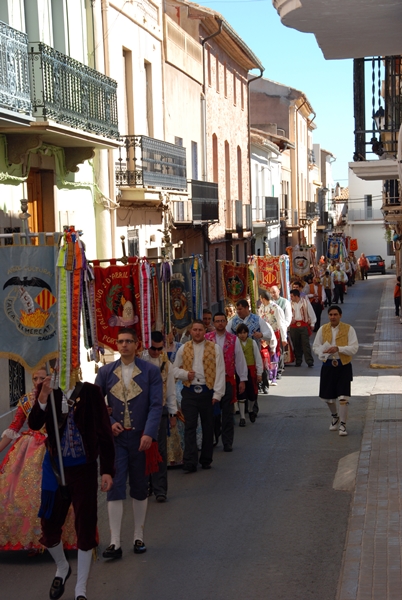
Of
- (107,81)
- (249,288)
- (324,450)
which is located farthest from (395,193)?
(324,450)

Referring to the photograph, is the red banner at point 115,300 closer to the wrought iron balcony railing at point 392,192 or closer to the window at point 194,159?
the window at point 194,159

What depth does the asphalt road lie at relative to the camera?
6.69m

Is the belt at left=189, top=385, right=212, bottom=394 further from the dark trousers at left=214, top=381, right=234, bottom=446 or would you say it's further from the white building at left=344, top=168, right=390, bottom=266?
the white building at left=344, top=168, right=390, bottom=266

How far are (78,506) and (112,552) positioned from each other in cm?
108

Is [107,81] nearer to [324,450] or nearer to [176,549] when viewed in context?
[324,450]

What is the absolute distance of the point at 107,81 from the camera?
15.7 meters

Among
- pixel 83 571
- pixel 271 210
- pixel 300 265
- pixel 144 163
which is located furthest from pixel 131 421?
pixel 271 210

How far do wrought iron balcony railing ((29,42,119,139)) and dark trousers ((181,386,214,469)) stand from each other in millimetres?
4586

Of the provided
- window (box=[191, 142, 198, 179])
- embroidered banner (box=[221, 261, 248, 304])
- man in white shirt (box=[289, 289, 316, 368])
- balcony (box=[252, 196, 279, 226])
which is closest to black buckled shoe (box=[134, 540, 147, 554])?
embroidered banner (box=[221, 261, 248, 304])

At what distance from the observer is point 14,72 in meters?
11.9

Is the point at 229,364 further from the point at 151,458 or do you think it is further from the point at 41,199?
the point at 41,199

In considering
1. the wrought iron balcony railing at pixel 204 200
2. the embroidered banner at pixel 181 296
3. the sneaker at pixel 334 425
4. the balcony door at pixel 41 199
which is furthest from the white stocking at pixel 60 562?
the wrought iron balcony railing at pixel 204 200

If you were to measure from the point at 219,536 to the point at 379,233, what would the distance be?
7572 cm

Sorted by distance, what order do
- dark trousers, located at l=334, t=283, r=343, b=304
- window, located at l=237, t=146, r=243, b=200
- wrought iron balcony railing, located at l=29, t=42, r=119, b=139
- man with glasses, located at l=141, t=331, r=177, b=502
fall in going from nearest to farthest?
man with glasses, located at l=141, t=331, r=177, b=502
wrought iron balcony railing, located at l=29, t=42, r=119, b=139
window, located at l=237, t=146, r=243, b=200
dark trousers, located at l=334, t=283, r=343, b=304
